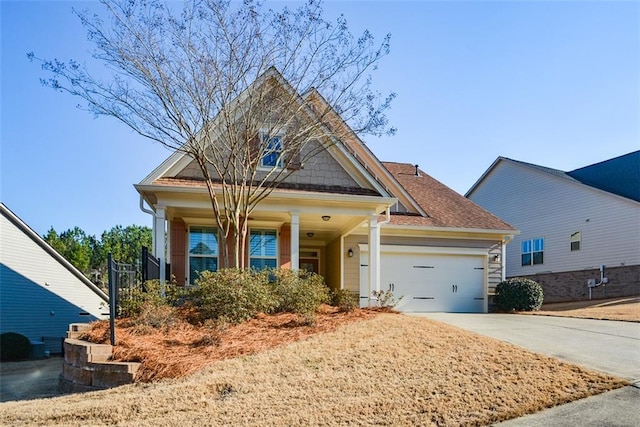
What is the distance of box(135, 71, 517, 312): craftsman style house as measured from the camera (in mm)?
12156

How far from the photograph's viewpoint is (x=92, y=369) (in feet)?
22.1

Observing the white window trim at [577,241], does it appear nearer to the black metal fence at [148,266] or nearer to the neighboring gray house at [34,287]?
the black metal fence at [148,266]

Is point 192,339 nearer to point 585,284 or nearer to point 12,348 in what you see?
point 12,348

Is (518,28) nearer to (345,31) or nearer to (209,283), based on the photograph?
(345,31)

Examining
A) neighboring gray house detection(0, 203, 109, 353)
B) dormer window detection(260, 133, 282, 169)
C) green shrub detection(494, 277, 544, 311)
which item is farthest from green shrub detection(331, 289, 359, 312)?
neighboring gray house detection(0, 203, 109, 353)

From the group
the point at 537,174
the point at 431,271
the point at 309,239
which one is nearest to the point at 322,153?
the point at 309,239

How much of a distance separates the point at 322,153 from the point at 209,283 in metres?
5.79

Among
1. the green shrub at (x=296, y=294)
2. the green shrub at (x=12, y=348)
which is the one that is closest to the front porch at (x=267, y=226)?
the green shrub at (x=296, y=294)

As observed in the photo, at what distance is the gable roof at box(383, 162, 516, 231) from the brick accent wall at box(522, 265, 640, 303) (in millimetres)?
6472

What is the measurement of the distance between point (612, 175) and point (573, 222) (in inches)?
114

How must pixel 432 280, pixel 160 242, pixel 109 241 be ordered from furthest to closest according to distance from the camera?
pixel 109 241, pixel 432 280, pixel 160 242

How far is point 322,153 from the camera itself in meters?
13.4

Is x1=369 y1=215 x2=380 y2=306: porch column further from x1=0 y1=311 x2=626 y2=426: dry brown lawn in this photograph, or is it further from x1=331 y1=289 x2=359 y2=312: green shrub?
x1=0 y1=311 x2=626 y2=426: dry brown lawn

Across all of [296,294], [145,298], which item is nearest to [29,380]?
[145,298]
